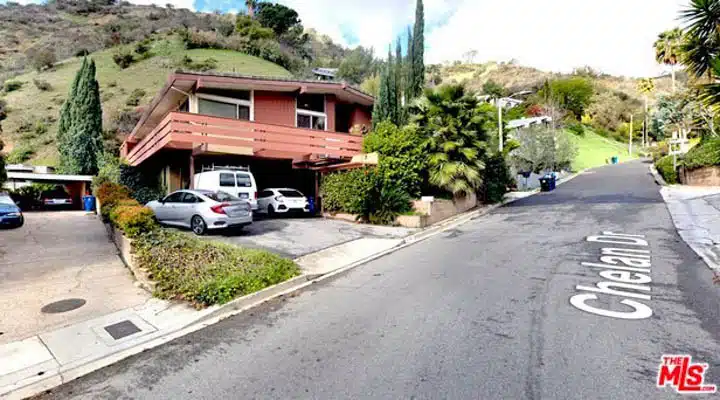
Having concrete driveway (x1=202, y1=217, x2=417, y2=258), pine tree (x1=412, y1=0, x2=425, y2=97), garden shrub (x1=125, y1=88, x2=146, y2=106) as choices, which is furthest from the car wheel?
garden shrub (x1=125, y1=88, x2=146, y2=106)

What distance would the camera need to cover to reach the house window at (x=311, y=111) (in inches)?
754

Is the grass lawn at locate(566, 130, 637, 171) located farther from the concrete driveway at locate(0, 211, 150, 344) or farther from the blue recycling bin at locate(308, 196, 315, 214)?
the concrete driveway at locate(0, 211, 150, 344)

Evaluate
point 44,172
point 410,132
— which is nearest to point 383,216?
point 410,132

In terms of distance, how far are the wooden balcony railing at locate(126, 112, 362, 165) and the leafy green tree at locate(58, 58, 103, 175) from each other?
14.6 m

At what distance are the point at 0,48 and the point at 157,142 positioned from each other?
54.2 m

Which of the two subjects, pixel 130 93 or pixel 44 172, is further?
pixel 130 93

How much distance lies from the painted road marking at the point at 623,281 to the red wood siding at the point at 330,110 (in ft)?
46.2

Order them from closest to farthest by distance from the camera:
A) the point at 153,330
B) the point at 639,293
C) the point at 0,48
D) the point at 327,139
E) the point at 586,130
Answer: the point at 153,330 < the point at 639,293 < the point at 327,139 < the point at 0,48 < the point at 586,130

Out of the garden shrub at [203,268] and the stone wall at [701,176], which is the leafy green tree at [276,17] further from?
the garden shrub at [203,268]

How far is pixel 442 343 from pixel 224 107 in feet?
52.1

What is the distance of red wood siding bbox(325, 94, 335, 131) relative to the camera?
64.8ft

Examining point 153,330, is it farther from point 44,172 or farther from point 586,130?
point 586,130

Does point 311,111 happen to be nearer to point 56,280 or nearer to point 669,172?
point 56,280

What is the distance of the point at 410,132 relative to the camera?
14.4 metres
